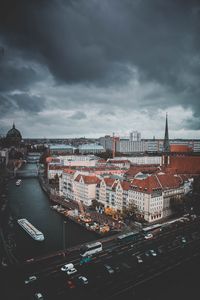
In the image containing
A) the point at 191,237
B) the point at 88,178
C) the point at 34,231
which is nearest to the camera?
Result: the point at 191,237

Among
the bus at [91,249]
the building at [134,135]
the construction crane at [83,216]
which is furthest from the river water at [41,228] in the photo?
the building at [134,135]

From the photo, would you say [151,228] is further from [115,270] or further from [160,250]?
[115,270]

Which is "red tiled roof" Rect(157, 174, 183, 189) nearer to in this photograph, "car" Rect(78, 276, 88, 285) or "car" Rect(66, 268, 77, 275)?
"car" Rect(66, 268, 77, 275)

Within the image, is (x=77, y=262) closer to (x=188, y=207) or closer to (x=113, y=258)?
(x=113, y=258)

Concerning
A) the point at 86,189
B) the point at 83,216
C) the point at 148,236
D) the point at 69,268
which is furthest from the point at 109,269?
the point at 86,189

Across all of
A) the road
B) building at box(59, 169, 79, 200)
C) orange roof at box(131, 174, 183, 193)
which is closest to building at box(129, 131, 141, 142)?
building at box(59, 169, 79, 200)

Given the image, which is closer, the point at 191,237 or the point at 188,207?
the point at 191,237

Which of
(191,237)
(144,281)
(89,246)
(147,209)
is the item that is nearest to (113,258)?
(89,246)
